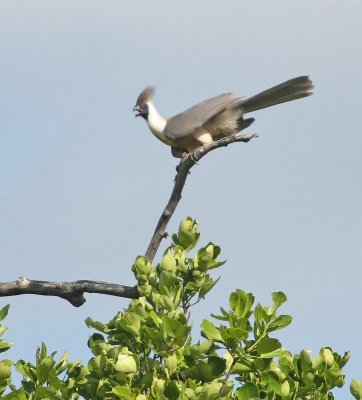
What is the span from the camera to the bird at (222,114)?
26.3ft

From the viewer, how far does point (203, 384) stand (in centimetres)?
425

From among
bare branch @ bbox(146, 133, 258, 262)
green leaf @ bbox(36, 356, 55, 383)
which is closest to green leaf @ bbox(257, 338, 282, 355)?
green leaf @ bbox(36, 356, 55, 383)

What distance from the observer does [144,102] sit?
941 cm

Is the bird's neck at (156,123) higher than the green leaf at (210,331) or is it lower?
higher

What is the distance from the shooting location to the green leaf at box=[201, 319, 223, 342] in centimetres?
422

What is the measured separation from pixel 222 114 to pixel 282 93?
537 millimetres

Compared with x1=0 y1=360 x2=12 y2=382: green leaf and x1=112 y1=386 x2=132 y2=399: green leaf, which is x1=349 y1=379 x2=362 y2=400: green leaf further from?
x1=0 y1=360 x2=12 y2=382: green leaf

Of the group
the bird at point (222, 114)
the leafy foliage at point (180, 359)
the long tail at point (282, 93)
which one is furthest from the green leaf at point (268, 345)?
the long tail at point (282, 93)

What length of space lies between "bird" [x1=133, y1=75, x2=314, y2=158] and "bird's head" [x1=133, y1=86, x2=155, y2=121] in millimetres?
1018

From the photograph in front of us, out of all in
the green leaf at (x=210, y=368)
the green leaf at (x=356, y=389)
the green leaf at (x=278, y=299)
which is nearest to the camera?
the green leaf at (x=210, y=368)

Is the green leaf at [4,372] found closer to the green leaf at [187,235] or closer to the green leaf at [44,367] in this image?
the green leaf at [44,367]

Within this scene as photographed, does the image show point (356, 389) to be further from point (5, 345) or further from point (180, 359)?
point (5, 345)

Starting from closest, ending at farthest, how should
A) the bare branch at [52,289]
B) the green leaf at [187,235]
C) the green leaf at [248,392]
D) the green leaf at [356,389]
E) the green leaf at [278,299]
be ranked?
the green leaf at [248,392]
the green leaf at [278,299]
the green leaf at [356,389]
the green leaf at [187,235]
the bare branch at [52,289]

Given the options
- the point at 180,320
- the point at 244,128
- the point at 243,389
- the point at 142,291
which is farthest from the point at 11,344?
the point at 244,128
